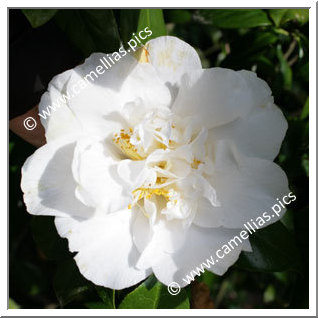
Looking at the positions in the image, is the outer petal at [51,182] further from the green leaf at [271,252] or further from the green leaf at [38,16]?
the green leaf at [271,252]

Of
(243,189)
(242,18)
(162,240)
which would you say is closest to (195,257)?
(162,240)

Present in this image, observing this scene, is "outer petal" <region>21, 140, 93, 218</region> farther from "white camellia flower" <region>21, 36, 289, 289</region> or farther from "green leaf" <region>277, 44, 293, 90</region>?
"green leaf" <region>277, 44, 293, 90</region>

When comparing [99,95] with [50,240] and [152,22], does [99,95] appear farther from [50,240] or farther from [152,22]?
[50,240]

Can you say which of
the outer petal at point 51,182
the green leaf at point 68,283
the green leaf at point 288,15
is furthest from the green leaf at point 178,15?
the green leaf at point 68,283

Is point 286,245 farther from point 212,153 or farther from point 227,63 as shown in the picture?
point 227,63

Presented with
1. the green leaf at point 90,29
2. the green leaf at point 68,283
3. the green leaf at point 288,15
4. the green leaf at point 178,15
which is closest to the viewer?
the green leaf at point 90,29

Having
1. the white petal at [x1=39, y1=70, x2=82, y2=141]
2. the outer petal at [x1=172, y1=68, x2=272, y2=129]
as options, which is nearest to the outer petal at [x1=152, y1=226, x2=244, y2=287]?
the outer petal at [x1=172, y1=68, x2=272, y2=129]
